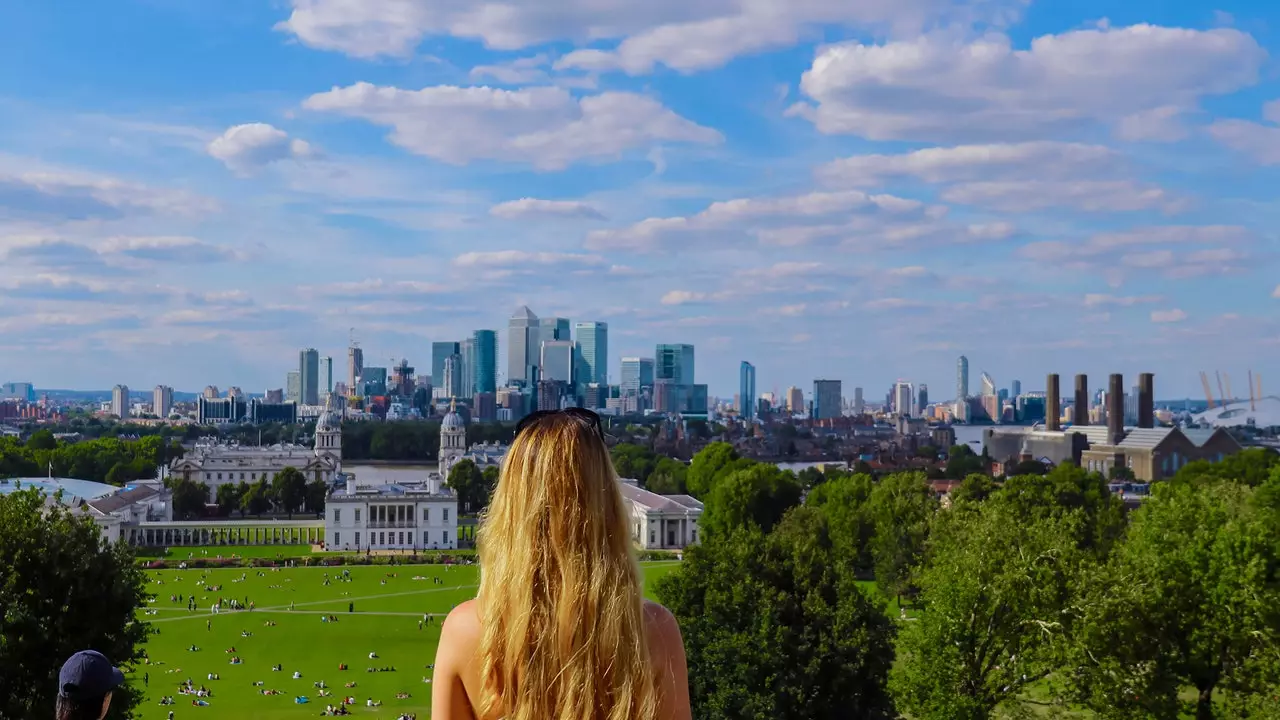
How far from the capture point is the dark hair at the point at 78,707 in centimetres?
391

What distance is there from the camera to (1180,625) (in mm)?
21859

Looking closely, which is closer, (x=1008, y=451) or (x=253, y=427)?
(x=1008, y=451)

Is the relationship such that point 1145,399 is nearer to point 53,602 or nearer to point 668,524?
point 668,524

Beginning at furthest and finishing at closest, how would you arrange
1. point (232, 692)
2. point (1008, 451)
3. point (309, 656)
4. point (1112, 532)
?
point (1008, 451)
point (1112, 532)
point (309, 656)
point (232, 692)

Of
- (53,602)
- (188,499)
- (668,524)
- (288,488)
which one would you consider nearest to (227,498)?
(188,499)

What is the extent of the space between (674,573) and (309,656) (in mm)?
16520

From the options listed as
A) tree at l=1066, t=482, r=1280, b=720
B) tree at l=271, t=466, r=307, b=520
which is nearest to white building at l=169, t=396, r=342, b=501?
tree at l=271, t=466, r=307, b=520

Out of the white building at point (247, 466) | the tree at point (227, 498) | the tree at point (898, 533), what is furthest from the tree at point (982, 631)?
the white building at point (247, 466)

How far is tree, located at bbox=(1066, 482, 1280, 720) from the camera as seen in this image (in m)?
19.7

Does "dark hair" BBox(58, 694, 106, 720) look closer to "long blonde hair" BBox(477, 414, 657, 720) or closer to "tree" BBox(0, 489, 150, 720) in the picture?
"long blonde hair" BBox(477, 414, 657, 720)

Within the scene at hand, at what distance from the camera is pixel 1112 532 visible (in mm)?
43000

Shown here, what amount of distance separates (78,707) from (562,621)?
6.48ft

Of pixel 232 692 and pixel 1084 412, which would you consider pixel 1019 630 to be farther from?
pixel 1084 412

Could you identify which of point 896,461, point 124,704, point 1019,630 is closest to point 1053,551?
point 1019,630
